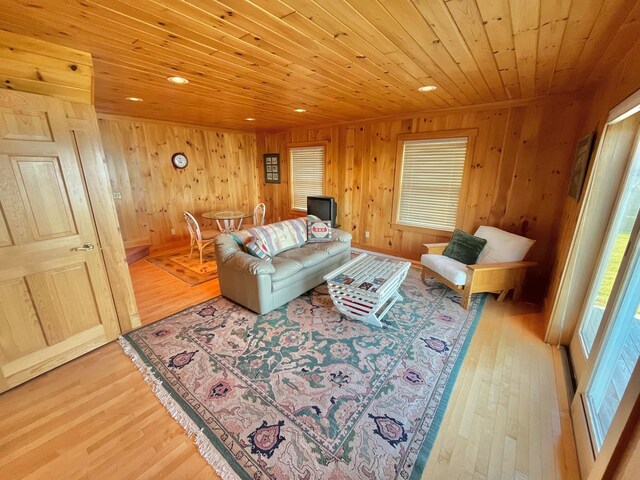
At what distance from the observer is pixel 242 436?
151 centimetres

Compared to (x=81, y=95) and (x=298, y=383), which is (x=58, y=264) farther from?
(x=298, y=383)

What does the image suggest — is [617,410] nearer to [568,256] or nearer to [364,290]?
[568,256]

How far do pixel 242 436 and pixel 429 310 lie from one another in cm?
217

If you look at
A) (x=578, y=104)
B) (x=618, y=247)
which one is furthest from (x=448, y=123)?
(x=618, y=247)

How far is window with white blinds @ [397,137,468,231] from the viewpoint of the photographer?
3656 mm

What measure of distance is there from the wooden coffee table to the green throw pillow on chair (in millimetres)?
855

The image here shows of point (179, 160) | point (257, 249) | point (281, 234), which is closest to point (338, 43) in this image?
point (257, 249)

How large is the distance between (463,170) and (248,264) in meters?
3.17

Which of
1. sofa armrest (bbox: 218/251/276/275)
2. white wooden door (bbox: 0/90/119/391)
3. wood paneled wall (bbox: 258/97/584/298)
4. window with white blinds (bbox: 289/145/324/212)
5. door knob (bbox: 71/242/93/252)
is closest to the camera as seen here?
white wooden door (bbox: 0/90/119/391)

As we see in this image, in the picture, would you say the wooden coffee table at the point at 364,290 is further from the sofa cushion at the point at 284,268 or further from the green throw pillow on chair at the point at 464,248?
the green throw pillow on chair at the point at 464,248

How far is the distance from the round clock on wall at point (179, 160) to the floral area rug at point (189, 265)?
1.66 metres

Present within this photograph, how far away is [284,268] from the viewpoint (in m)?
2.80

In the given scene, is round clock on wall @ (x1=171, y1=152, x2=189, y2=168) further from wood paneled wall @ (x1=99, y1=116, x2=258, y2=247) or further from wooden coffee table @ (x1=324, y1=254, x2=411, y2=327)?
wooden coffee table @ (x1=324, y1=254, x2=411, y2=327)

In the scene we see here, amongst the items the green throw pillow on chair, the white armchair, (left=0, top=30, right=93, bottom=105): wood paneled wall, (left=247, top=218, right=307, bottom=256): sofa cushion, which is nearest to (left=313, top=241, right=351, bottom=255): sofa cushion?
(left=247, top=218, right=307, bottom=256): sofa cushion
